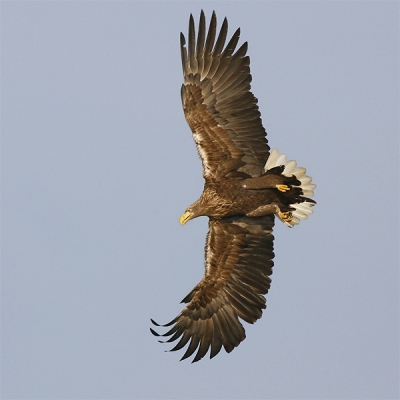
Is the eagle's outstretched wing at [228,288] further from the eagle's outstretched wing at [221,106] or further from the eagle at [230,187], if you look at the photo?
the eagle's outstretched wing at [221,106]

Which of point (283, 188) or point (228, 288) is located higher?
point (283, 188)

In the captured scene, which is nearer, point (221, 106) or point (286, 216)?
point (221, 106)

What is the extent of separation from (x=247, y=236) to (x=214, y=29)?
3.03 meters

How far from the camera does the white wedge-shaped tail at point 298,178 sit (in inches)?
622

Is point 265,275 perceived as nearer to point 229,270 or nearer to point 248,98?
point 229,270

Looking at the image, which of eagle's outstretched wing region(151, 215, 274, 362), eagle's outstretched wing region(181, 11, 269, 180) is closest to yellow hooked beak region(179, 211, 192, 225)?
eagle's outstretched wing region(151, 215, 274, 362)

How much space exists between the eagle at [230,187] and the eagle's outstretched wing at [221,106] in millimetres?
14

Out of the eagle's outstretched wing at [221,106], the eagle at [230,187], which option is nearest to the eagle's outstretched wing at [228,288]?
the eagle at [230,187]

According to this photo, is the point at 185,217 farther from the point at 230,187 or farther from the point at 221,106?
the point at 221,106

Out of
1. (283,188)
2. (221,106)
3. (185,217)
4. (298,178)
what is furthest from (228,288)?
(221,106)

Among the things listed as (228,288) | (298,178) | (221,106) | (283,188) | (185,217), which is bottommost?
(228,288)

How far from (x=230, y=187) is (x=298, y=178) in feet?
3.33

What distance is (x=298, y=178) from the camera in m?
16.0

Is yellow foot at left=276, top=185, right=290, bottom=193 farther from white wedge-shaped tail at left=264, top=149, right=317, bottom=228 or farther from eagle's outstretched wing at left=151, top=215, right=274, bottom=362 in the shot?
eagle's outstretched wing at left=151, top=215, right=274, bottom=362
